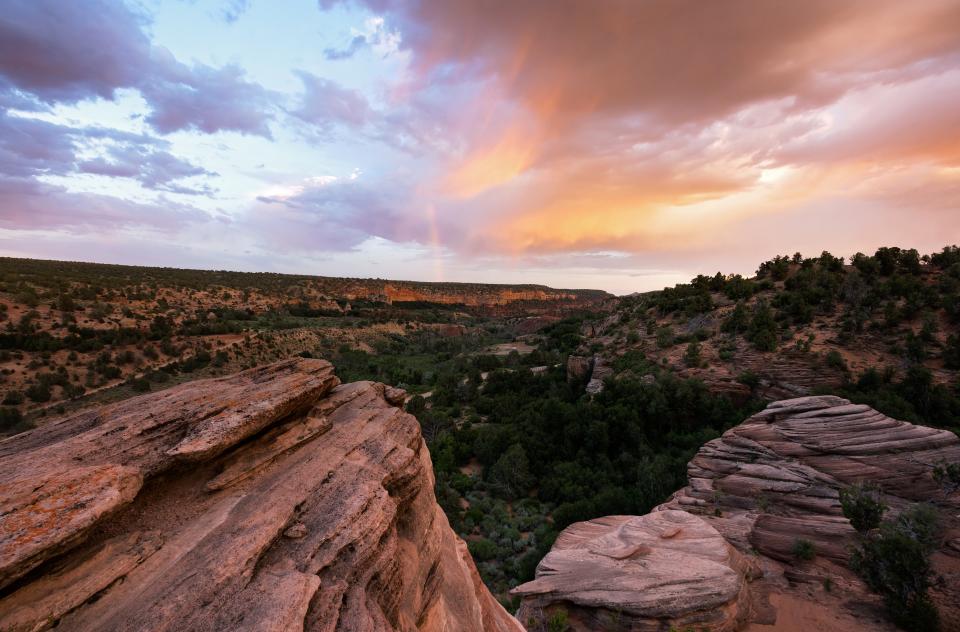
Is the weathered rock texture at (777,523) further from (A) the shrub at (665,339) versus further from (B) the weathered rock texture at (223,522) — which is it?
(A) the shrub at (665,339)

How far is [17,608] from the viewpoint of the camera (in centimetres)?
405

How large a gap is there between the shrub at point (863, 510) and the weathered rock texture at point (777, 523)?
0.75 metres

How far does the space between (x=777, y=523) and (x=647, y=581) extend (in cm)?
705

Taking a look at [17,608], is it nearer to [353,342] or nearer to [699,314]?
[699,314]

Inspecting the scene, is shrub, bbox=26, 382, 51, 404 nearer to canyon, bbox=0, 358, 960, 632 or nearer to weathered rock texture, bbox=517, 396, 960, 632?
canyon, bbox=0, 358, 960, 632

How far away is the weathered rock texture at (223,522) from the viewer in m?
4.37

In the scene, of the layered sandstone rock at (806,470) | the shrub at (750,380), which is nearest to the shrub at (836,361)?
the shrub at (750,380)

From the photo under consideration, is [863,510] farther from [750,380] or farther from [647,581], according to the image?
[750,380]

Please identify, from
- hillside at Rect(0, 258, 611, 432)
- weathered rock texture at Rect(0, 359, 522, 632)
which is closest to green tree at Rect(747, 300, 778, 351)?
weathered rock texture at Rect(0, 359, 522, 632)

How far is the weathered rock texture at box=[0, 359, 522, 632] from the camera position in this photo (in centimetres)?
437

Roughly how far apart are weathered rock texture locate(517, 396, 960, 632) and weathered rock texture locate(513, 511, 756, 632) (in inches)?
1.4

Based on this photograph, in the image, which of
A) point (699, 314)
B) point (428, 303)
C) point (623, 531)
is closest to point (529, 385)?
point (699, 314)

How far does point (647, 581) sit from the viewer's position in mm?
10719

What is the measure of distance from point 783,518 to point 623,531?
6.29 m
